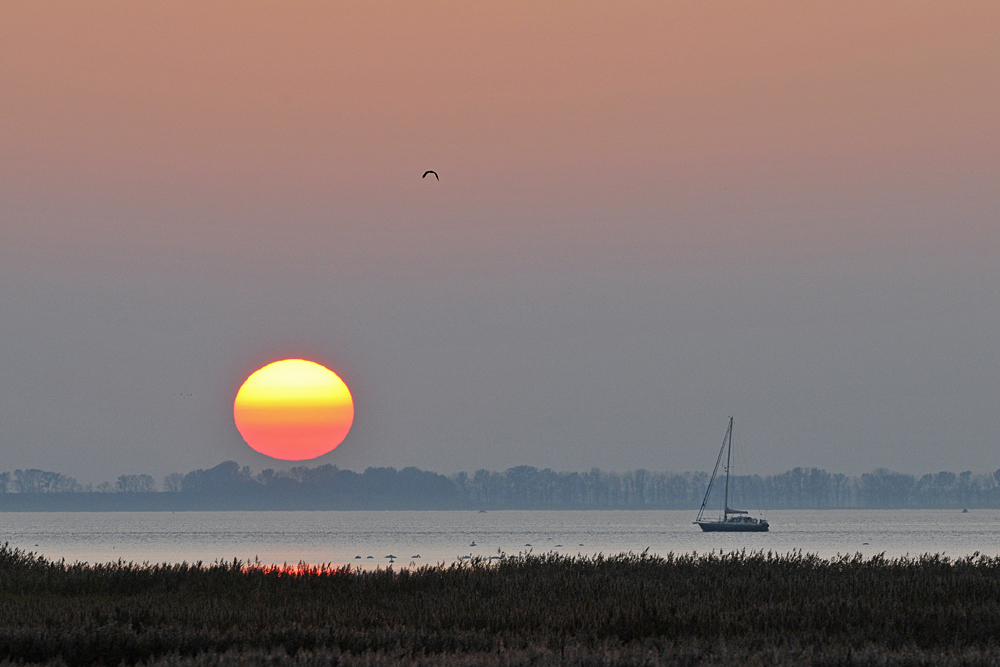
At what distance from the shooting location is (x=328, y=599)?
3050 cm

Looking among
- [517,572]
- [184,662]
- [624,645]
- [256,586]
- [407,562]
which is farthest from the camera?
[407,562]

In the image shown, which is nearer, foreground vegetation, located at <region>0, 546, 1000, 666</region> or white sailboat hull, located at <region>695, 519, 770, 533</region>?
foreground vegetation, located at <region>0, 546, 1000, 666</region>

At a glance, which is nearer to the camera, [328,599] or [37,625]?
[37,625]

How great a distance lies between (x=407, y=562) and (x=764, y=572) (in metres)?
55.3

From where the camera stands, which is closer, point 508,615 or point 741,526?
point 508,615

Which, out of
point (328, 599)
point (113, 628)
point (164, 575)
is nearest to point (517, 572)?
point (328, 599)

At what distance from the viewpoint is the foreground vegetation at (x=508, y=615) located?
20344 millimetres

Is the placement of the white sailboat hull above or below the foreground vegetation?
below

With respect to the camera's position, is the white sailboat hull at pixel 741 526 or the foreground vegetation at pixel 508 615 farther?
the white sailboat hull at pixel 741 526

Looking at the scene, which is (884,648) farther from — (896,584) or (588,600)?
(896,584)

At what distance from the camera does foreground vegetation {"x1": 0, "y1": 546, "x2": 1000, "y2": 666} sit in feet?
66.7

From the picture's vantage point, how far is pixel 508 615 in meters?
26.1

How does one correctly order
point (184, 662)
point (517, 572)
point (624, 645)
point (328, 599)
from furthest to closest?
point (517, 572) < point (328, 599) < point (624, 645) < point (184, 662)

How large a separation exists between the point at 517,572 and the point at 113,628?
1614 cm
